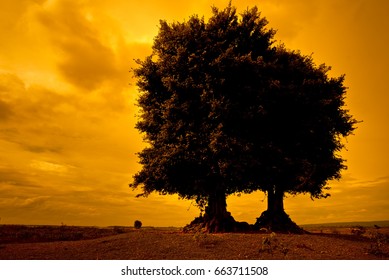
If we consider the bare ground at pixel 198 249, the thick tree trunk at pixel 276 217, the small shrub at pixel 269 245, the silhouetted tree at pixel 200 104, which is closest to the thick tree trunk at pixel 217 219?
the silhouetted tree at pixel 200 104

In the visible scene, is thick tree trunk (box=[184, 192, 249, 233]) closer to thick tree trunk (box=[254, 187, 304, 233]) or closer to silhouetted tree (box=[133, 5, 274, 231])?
silhouetted tree (box=[133, 5, 274, 231])

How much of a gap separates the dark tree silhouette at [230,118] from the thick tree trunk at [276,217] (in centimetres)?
9

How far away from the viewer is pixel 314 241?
25141mm

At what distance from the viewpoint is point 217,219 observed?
32625 mm

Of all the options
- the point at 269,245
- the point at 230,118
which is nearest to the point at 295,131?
the point at 230,118

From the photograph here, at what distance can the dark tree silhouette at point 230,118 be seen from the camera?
30.6 metres

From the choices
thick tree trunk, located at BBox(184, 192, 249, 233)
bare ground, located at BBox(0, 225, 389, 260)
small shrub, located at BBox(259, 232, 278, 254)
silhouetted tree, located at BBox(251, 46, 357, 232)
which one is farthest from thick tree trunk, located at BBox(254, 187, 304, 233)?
small shrub, located at BBox(259, 232, 278, 254)

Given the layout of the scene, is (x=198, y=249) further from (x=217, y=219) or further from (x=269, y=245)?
(x=217, y=219)

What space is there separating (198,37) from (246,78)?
542 cm

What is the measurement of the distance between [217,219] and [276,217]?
6.04 metres

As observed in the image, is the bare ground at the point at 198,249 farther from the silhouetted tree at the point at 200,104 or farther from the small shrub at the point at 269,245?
the silhouetted tree at the point at 200,104
